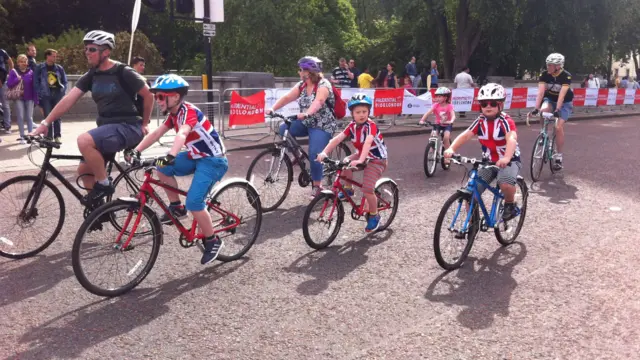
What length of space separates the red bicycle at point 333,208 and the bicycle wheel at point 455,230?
104cm

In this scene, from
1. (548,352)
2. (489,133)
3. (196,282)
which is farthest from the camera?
(489,133)

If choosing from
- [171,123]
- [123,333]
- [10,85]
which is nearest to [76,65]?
[10,85]

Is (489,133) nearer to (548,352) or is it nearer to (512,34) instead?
(548,352)

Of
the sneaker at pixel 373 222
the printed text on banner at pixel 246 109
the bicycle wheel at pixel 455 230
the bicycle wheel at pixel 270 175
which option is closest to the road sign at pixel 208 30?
the printed text on banner at pixel 246 109

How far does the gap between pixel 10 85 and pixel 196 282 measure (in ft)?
28.6

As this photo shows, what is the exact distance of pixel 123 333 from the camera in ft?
12.7

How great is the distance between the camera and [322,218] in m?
5.67

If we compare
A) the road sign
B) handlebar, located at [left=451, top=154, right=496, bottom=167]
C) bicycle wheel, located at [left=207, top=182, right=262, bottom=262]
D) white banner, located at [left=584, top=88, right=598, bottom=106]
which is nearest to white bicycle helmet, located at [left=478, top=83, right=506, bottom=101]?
handlebar, located at [left=451, top=154, right=496, bottom=167]

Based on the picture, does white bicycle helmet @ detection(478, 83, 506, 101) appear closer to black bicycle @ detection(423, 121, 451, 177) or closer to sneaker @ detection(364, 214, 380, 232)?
sneaker @ detection(364, 214, 380, 232)

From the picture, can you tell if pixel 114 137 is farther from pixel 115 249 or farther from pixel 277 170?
pixel 277 170

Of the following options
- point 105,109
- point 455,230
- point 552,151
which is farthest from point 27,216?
point 552,151

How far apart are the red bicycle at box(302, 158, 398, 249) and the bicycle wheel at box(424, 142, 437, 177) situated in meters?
3.16

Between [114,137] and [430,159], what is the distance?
18.4ft

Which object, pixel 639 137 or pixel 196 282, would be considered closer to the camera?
pixel 196 282
